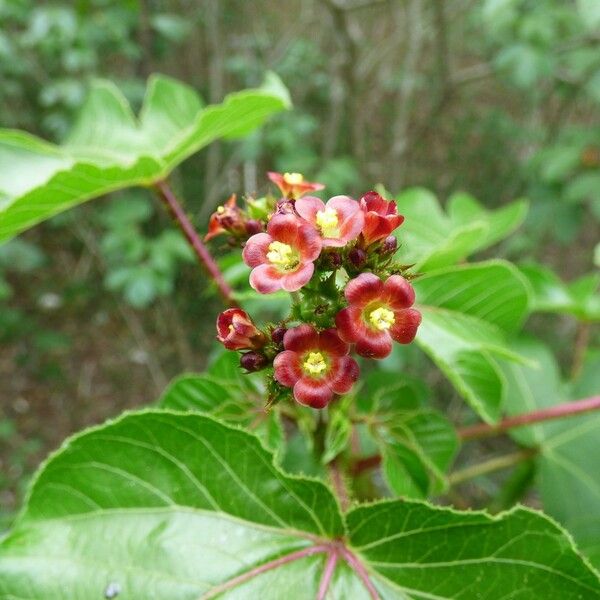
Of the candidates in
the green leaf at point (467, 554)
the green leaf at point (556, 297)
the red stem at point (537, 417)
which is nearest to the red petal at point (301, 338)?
the green leaf at point (467, 554)

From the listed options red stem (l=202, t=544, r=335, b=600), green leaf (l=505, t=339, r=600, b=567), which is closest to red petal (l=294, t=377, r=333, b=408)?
red stem (l=202, t=544, r=335, b=600)

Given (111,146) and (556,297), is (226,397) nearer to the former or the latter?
(111,146)

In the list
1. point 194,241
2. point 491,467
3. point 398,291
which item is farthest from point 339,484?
point 491,467

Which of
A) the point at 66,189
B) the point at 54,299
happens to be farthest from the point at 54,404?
the point at 66,189

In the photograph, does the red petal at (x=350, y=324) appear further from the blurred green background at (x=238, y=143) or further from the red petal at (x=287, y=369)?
the blurred green background at (x=238, y=143)

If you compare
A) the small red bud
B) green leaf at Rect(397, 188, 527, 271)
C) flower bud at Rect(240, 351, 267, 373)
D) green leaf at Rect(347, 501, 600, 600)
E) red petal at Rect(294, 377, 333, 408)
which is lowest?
green leaf at Rect(397, 188, 527, 271)

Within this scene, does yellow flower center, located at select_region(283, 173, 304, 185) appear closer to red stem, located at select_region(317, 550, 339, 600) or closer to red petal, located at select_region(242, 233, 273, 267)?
red petal, located at select_region(242, 233, 273, 267)
